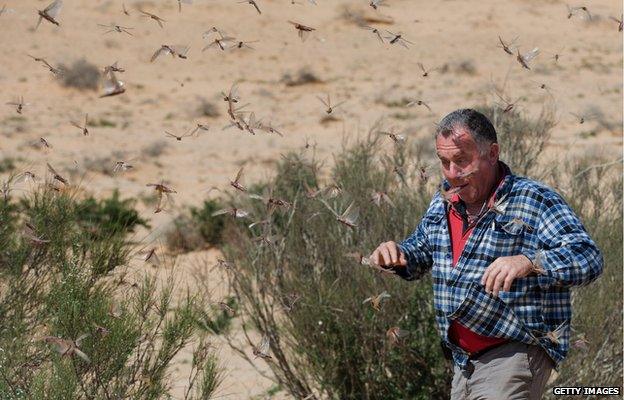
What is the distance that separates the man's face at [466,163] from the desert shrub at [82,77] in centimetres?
2455

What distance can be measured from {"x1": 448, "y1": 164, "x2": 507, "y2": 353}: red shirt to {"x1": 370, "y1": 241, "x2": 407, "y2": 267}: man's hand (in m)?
0.20

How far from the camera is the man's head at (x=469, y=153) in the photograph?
398 centimetres

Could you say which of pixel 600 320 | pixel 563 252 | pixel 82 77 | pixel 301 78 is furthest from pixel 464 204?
pixel 301 78

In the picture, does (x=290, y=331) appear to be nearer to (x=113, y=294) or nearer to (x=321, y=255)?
(x=321, y=255)

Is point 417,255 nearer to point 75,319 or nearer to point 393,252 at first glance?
point 393,252

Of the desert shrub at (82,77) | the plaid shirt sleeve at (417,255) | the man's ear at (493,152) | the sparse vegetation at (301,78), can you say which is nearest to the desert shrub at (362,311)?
the plaid shirt sleeve at (417,255)

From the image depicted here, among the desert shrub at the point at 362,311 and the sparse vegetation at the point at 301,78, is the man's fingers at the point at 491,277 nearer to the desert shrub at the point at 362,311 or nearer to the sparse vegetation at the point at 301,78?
the desert shrub at the point at 362,311

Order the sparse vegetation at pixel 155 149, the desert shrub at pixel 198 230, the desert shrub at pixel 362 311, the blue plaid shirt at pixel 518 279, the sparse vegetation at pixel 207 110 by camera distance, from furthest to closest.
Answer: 1. the sparse vegetation at pixel 207 110
2. the sparse vegetation at pixel 155 149
3. the desert shrub at pixel 198 230
4. the desert shrub at pixel 362 311
5. the blue plaid shirt at pixel 518 279

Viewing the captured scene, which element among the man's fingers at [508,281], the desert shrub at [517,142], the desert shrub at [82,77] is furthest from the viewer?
the desert shrub at [82,77]

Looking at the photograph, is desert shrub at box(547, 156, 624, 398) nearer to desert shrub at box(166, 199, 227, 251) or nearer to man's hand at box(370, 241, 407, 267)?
man's hand at box(370, 241, 407, 267)

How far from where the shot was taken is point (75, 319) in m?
4.39

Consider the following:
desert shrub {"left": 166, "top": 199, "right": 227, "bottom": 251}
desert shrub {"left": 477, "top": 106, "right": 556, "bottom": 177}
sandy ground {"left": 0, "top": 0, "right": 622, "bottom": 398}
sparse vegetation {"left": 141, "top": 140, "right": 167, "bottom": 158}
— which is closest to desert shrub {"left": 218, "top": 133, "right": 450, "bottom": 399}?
desert shrub {"left": 477, "top": 106, "right": 556, "bottom": 177}

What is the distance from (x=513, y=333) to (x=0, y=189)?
2573 mm

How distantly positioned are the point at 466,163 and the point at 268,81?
2658 cm
